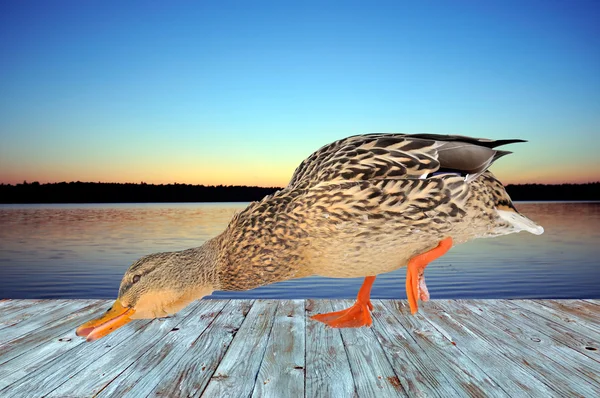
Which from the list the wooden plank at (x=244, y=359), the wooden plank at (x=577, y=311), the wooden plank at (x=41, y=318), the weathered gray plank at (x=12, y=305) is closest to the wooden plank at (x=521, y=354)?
the wooden plank at (x=577, y=311)

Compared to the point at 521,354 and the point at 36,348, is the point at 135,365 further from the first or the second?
the point at 521,354

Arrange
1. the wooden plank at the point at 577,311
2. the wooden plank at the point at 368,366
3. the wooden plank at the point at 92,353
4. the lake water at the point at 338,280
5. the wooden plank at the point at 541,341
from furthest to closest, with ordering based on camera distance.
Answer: the lake water at the point at 338,280, the wooden plank at the point at 577,311, the wooden plank at the point at 541,341, the wooden plank at the point at 92,353, the wooden plank at the point at 368,366

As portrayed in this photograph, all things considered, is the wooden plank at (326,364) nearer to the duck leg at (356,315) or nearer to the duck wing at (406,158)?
the duck leg at (356,315)

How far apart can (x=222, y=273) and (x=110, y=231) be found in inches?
837

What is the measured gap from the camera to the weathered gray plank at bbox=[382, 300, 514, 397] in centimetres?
270

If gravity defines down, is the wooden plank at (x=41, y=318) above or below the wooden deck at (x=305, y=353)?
above

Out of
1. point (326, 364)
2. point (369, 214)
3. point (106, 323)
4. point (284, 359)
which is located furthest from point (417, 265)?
point (106, 323)

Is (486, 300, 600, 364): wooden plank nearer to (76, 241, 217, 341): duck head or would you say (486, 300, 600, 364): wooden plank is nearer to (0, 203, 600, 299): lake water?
(0, 203, 600, 299): lake water

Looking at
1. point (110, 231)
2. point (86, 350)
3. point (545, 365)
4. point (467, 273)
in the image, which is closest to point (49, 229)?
point (110, 231)

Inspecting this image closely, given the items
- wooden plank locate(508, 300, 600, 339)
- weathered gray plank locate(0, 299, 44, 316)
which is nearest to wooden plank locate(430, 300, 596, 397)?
wooden plank locate(508, 300, 600, 339)

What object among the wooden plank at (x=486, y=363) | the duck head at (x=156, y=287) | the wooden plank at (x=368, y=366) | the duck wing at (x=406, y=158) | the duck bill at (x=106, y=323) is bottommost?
the wooden plank at (x=486, y=363)

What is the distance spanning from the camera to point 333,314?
12.8 feet

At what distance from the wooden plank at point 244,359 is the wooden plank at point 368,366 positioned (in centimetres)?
→ 54

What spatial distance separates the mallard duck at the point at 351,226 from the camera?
2969mm
